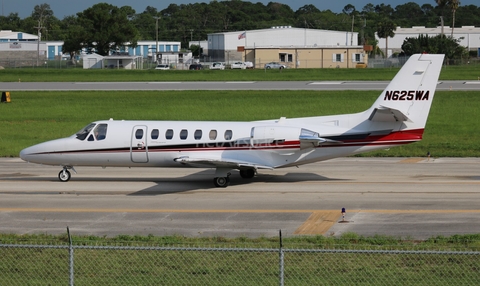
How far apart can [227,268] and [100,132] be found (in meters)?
12.9

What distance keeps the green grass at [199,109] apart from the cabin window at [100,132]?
390 inches

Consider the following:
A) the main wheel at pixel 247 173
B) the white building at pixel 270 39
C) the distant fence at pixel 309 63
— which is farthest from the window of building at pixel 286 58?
the main wheel at pixel 247 173

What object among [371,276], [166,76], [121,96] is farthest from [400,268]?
[166,76]

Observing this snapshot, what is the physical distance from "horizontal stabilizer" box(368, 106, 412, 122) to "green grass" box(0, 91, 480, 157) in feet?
31.5

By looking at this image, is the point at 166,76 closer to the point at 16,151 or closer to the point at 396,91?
the point at 16,151

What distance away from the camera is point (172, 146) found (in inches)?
1002

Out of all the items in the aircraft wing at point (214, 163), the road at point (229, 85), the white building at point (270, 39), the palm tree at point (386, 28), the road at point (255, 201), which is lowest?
the road at point (255, 201)

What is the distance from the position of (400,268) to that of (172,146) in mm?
12632

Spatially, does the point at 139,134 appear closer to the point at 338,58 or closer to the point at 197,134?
the point at 197,134

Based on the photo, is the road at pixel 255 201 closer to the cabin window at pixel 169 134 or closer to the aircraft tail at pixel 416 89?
the cabin window at pixel 169 134

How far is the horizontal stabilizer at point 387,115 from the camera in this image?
24.2 meters

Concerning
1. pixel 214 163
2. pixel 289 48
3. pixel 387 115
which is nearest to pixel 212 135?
pixel 214 163

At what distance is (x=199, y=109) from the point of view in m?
49.5

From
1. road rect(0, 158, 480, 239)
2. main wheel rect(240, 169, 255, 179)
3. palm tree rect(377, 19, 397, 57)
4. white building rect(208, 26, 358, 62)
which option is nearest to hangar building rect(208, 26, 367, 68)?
white building rect(208, 26, 358, 62)
